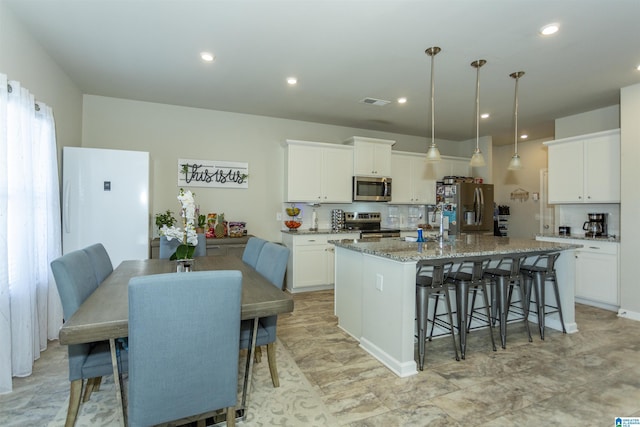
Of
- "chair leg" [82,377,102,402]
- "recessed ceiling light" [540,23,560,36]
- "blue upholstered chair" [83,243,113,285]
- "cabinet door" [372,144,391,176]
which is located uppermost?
"recessed ceiling light" [540,23,560,36]

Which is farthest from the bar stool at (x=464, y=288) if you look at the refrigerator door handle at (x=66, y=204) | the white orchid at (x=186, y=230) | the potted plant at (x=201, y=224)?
the refrigerator door handle at (x=66, y=204)

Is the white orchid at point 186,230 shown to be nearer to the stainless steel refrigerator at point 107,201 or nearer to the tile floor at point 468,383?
the tile floor at point 468,383

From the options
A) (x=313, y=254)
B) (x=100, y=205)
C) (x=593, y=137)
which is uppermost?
(x=593, y=137)

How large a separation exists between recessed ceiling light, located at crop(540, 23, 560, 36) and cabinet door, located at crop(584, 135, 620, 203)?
235 cm

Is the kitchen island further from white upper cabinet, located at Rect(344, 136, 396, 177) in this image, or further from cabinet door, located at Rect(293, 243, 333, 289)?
white upper cabinet, located at Rect(344, 136, 396, 177)

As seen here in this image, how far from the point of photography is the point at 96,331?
4.59ft

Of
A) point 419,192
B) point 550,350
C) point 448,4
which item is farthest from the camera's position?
point 419,192

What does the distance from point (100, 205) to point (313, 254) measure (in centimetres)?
273

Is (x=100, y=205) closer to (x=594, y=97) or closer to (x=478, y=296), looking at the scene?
(x=478, y=296)

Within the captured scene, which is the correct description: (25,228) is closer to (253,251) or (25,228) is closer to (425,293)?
(253,251)

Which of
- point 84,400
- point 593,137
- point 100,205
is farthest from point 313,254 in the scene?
point 593,137

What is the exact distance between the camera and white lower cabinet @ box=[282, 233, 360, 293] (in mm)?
4719

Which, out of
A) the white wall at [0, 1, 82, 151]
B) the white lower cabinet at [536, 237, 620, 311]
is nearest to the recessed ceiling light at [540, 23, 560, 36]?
the white lower cabinet at [536, 237, 620, 311]

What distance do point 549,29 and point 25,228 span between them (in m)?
4.45
